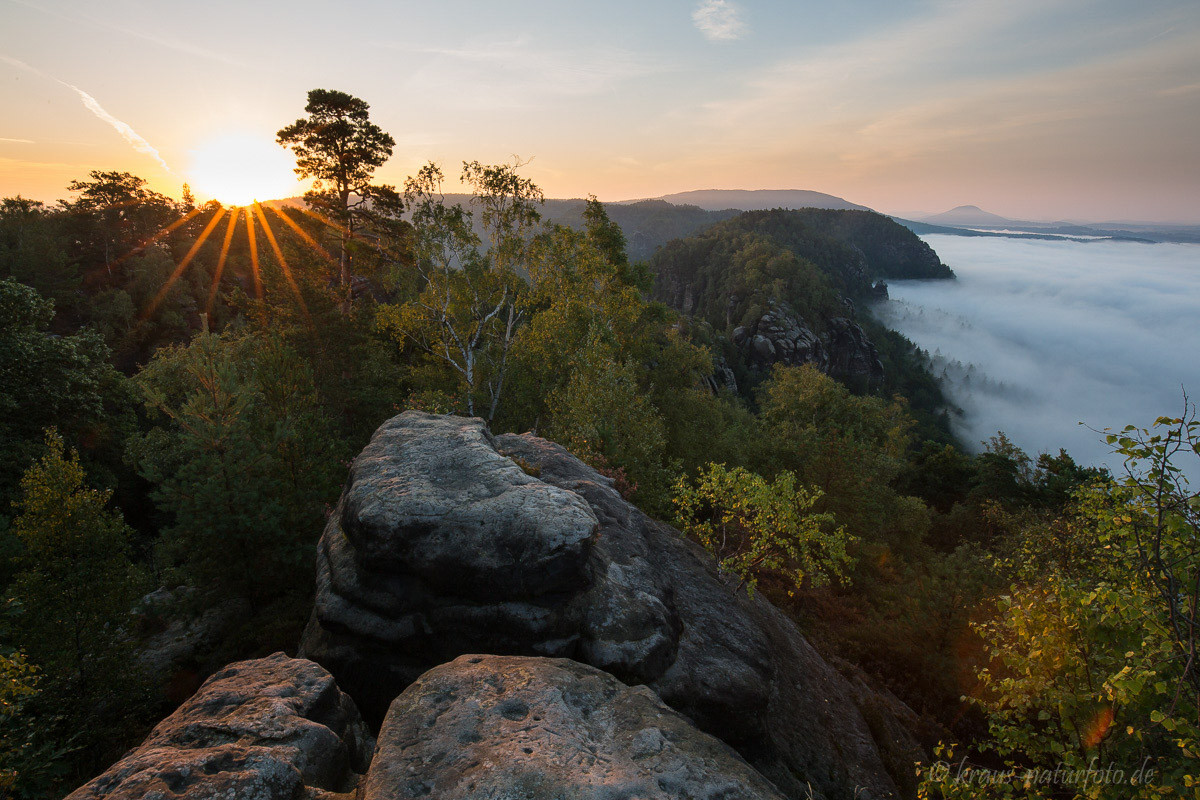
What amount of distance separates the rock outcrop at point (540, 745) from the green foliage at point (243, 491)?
43.2 ft

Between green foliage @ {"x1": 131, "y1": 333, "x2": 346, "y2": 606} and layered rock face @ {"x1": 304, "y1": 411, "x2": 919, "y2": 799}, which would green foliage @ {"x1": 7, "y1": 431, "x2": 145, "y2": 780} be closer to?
green foliage @ {"x1": 131, "y1": 333, "x2": 346, "y2": 606}

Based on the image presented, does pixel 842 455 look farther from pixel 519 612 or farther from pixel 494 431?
pixel 519 612

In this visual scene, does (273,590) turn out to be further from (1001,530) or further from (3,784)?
(1001,530)

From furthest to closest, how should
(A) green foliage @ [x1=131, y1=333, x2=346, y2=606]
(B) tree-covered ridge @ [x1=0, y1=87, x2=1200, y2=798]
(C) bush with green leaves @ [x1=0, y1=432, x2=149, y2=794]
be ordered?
1. (A) green foliage @ [x1=131, y1=333, x2=346, y2=606]
2. (C) bush with green leaves @ [x1=0, y1=432, x2=149, y2=794]
3. (B) tree-covered ridge @ [x1=0, y1=87, x2=1200, y2=798]

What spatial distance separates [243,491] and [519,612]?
12685 mm

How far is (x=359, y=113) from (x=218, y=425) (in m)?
29.5

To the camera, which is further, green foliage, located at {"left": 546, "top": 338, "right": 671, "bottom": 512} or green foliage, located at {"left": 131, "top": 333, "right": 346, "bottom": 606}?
green foliage, located at {"left": 546, "top": 338, "right": 671, "bottom": 512}

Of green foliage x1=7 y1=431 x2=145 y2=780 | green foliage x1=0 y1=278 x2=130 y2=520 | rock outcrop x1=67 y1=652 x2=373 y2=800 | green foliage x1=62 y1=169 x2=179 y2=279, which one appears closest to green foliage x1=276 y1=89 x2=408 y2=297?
green foliage x1=0 y1=278 x2=130 y2=520

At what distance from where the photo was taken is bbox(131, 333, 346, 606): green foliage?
57.8 ft

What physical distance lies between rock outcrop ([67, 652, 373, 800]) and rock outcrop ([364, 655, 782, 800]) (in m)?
1.28

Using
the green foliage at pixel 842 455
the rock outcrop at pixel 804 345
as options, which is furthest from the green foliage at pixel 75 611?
the rock outcrop at pixel 804 345

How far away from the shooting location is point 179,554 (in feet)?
63.5

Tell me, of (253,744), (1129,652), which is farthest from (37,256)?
(1129,652)

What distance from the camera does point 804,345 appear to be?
14812cm
